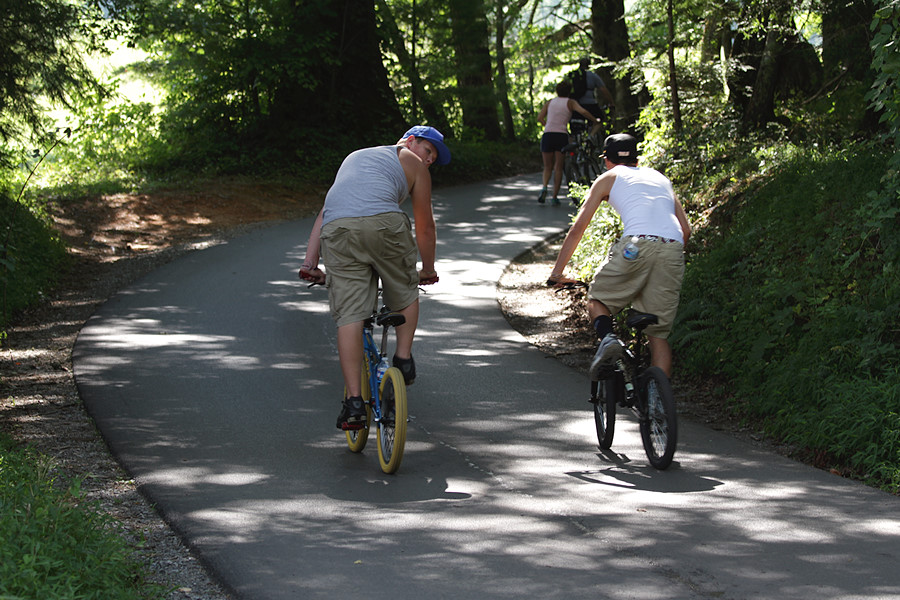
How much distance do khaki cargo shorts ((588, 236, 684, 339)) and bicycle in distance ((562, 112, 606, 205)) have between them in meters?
10.5

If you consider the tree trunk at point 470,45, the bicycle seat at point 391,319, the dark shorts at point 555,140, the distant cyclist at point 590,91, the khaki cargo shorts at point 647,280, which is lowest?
the bicycle seat at point 391,319

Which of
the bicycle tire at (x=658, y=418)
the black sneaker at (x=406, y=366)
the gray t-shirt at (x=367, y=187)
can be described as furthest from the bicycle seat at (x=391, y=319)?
the bicycle tire at (x=658, y=418)

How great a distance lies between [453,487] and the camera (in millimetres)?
5605

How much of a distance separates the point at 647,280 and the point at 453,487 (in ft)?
5.75

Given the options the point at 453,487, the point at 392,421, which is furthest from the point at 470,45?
the point at 453,487

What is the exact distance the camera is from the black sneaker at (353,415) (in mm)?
5859

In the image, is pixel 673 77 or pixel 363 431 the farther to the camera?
pixel 673 77

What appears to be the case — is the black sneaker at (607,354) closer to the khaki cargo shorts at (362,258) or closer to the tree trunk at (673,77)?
the khaki cargo shorts at (362,258)

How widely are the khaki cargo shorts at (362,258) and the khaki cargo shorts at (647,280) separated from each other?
4.06 ft

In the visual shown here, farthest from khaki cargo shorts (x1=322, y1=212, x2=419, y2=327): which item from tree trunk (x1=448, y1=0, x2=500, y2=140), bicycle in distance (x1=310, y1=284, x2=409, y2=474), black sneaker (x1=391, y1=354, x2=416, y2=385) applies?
tree trunk (x1=448, y1=0, x2=500, y2=140)

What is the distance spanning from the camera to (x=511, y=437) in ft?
21.6

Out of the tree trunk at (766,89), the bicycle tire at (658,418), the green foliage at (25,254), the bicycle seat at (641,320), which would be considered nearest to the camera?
the bicycle tire at (658,418)

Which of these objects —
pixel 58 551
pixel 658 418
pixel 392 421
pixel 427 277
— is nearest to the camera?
pixel 58 551

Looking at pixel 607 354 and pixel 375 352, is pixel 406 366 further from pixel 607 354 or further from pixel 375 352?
pixel 607 354
